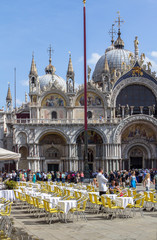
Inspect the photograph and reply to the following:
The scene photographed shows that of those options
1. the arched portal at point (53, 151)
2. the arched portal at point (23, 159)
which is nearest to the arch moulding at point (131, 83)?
the arched portal at point (53, 151)

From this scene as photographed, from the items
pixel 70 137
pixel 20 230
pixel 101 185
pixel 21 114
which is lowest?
pixel 20 230

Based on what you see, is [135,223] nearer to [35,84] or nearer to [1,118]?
[35,84]

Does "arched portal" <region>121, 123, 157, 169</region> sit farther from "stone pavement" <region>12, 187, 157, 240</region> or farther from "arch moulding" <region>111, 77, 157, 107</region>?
"stone pavement" <region>12, 187, 157, 240</region>

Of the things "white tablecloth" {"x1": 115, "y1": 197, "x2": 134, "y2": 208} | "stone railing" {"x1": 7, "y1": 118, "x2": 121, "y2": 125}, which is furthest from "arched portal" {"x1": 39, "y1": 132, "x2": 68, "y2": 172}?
"white tablecloth" {"x1": 115, "y1": 197, "x2": 134, "y2": 208}

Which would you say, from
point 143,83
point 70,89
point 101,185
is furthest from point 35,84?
point 101,185

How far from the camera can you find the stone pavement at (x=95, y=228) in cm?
1293

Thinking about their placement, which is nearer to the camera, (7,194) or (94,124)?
(7,194)

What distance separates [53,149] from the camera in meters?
51.1

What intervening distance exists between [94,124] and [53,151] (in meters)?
6.56

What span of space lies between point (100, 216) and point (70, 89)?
35.2 metres

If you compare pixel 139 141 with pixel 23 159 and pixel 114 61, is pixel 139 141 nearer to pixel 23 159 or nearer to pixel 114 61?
pixel 23 159

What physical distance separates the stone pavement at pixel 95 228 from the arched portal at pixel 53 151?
1284 inches

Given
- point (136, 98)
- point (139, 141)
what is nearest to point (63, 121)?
point (139, 141)

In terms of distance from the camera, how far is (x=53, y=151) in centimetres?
5109
